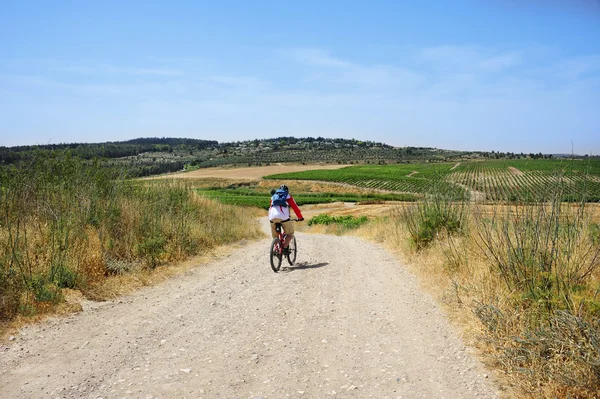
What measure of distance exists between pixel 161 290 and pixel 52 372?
376 cm

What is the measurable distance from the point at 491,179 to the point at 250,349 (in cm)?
9228

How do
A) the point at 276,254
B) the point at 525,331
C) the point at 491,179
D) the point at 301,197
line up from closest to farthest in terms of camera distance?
the point at 525,331, the point at 276,254, the point at 301,197, the point at 491,179

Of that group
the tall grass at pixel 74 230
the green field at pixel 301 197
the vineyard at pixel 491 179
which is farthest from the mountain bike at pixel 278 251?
the green field at pixel 301 197

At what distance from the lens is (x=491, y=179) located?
291 ft

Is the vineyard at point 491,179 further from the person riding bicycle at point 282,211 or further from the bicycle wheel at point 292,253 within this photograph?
the bicycle wheel at point 292,253

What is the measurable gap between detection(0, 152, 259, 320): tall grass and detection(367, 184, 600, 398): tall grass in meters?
6.04

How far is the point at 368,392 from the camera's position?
13.5 feet

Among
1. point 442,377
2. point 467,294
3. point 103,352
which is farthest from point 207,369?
point 467,294

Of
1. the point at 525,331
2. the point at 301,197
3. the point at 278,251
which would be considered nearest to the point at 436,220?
the point at 278,251

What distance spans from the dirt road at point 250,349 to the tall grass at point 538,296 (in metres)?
0.38

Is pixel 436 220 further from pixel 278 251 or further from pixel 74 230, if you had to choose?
pixel 74 230

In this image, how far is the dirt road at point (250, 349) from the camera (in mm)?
4215

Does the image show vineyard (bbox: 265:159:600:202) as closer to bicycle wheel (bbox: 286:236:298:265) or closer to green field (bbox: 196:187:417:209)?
bicycle wheel (bbox: 286:236:298:265)

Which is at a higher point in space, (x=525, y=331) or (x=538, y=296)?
(x=538, y=296)
